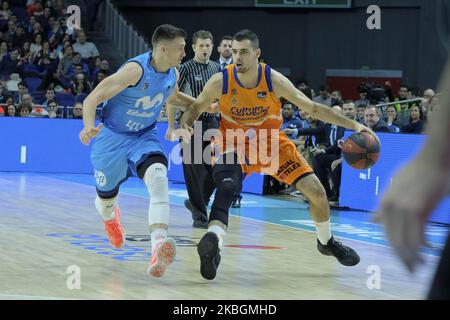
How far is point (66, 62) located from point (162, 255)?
15.0 meters

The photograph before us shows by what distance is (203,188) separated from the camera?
1039 cm

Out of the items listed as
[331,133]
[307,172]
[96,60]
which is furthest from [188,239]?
[96,60]

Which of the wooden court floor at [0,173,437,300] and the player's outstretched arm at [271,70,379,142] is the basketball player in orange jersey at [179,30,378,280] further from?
the wooden court floor at [0,173,437,300]

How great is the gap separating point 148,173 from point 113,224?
108 cm

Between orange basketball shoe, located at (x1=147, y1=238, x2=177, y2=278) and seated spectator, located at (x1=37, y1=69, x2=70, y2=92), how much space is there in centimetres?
1405

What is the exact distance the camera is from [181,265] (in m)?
7.02

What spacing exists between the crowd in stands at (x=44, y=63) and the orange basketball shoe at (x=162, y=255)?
461 inches

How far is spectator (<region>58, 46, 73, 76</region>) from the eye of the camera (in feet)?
66.6

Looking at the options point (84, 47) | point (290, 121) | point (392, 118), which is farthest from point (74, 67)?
point (392, 118)

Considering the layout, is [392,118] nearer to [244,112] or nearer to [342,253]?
[342,253]

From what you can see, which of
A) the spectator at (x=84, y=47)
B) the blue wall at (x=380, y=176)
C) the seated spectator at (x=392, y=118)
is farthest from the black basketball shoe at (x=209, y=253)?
the spectator at (x=84, y=47)

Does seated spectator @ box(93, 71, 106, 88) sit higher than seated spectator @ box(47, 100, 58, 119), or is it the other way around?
seated spectator @ box(93, 71, 106, 88)

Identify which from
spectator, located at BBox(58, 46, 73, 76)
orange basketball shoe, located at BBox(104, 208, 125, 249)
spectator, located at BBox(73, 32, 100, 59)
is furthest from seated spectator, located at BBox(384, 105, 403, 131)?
spectator, located at BBox(73, 32, 100, 59)

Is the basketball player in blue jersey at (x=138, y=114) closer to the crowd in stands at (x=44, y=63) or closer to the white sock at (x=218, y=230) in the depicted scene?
the white sock at (x=218, y=230)
